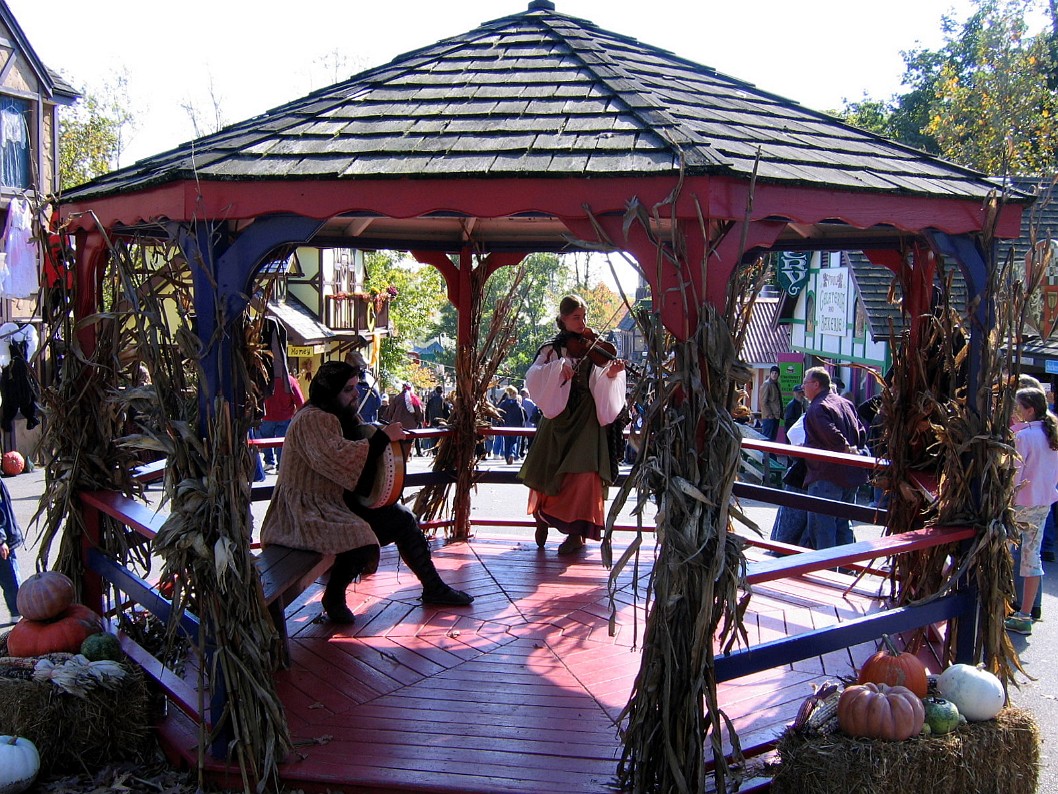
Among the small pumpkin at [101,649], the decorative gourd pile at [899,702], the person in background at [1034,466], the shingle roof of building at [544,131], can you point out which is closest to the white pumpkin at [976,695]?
the decorative gourd pile at [899,702]

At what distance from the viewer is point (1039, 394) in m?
7.07

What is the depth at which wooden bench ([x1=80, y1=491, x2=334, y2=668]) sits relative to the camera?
448 cm

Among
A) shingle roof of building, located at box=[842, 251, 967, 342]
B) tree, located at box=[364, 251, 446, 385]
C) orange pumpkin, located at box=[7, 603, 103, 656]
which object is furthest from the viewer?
tree, located at box=[364, 251, 446, 385]

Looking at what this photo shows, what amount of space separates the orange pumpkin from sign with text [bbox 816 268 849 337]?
63.7 ft

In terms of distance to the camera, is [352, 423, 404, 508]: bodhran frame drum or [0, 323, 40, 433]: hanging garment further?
[0, 323, 40, 433]: hanging garment

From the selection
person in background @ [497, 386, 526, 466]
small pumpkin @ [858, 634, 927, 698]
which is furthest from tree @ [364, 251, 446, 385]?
small pumpkin @ [858, 634, 927, 698]

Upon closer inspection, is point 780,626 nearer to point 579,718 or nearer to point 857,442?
point 579,718

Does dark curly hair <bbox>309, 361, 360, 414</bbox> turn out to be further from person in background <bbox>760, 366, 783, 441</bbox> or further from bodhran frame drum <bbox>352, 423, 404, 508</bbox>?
person in background <bbox>760, 366, 783, 441</bbox>

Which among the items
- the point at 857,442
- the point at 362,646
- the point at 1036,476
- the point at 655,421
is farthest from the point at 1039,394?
the point at 362,646

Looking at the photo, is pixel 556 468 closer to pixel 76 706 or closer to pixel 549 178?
pixel 549 178

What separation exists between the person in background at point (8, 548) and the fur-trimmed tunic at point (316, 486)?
8.52ft

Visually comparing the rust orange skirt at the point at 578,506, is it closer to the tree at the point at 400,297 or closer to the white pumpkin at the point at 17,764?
the white pumpkin at the point at 17,764

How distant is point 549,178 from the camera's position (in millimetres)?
3762

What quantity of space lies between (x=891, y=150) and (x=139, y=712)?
4568 millimetres
